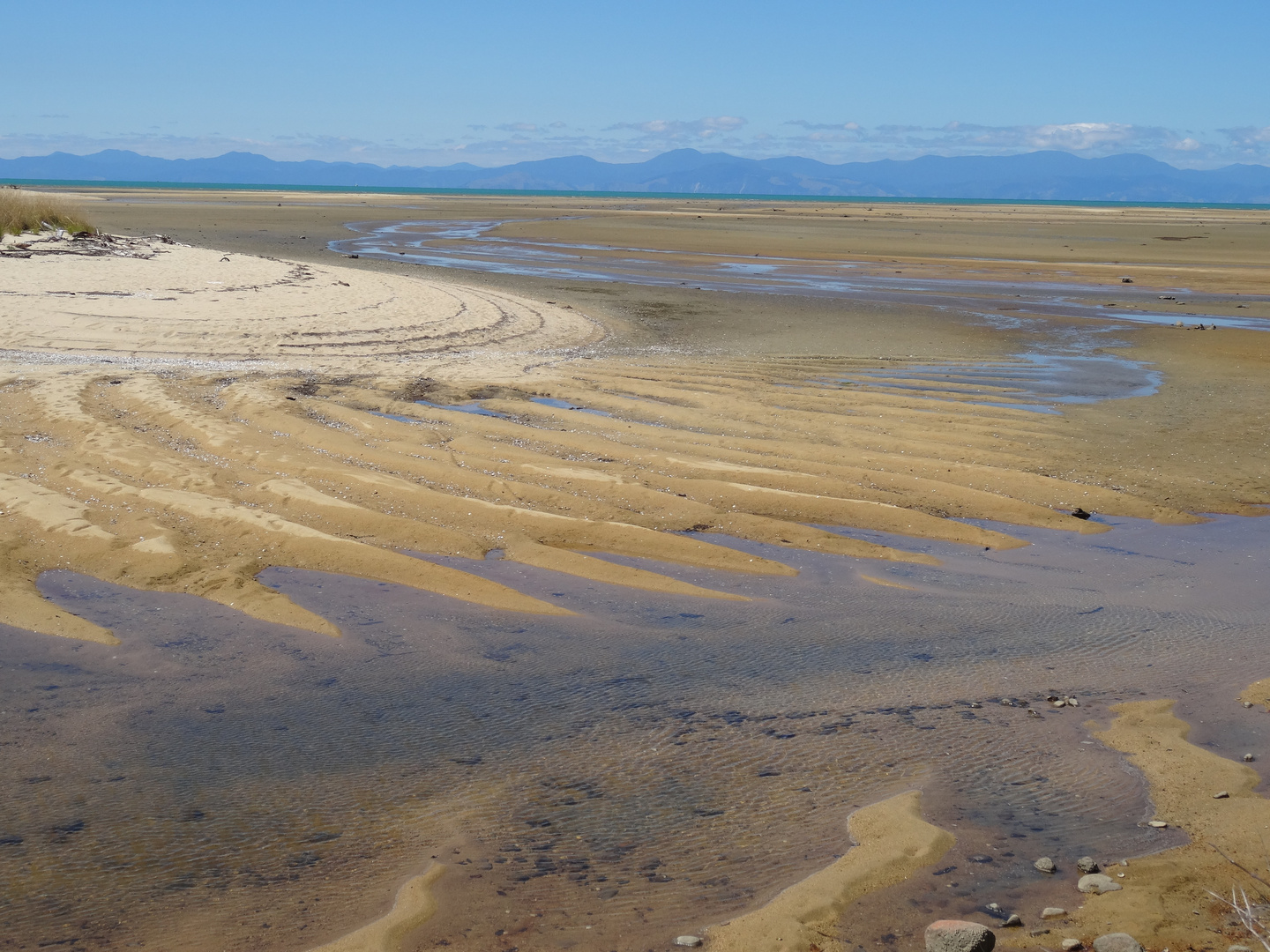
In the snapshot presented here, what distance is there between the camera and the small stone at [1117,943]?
3.02 metres

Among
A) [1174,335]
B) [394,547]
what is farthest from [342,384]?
[1174,335]

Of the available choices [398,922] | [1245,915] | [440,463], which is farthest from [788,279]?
[398,922]

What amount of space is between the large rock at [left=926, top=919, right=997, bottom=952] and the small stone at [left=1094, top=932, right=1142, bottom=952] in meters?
0.31

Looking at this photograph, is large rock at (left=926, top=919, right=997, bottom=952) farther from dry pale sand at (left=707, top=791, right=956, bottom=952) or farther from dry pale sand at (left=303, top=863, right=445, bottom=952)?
dry pale sand at (left=303, top=863, right=445, bottom=952)

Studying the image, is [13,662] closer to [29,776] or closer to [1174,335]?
[29,776]

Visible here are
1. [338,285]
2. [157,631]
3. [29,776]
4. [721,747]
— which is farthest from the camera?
[338,285]

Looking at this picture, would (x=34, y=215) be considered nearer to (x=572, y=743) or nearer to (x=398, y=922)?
(x=572, y=743)

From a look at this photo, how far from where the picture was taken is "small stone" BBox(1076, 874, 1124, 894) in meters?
→ 3.41

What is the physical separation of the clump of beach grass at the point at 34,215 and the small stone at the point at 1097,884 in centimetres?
2360

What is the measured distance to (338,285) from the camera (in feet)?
62.4

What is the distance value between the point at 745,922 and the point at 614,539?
395 cm

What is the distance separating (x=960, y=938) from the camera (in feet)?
9.89

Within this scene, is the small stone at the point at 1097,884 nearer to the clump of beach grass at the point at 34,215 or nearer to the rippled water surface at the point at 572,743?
the rippled water surface at the point at 572,743

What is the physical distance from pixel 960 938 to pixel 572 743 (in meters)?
1.94
